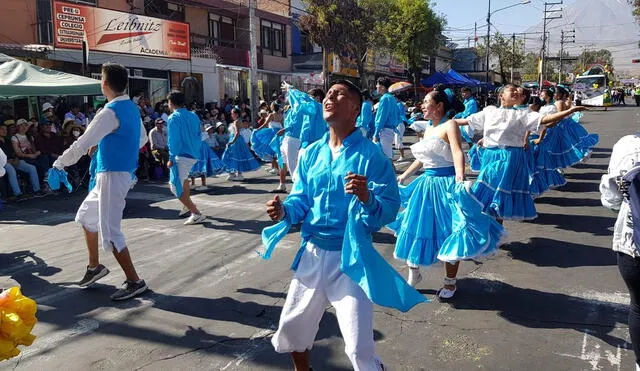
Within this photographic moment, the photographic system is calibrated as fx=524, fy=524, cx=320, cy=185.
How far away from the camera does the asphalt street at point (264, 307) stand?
3.69m

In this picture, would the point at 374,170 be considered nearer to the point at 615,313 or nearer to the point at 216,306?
the point at 216,306

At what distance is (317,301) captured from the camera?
277 cm

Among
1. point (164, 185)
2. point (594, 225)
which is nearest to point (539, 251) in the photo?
point (594, 225)

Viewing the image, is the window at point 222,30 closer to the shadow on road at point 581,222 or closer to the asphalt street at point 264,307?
the asphalt street at point 264,307

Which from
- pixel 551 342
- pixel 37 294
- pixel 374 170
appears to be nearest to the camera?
pixel 374 170

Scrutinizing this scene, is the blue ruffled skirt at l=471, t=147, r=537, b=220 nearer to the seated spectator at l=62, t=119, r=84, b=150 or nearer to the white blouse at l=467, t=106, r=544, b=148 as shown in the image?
the white blouse at l=467, t=106, r=544, b=148

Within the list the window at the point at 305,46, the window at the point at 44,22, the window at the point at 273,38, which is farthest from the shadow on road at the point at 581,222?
the window at the point at 305,46

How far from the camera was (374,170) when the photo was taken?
268cm

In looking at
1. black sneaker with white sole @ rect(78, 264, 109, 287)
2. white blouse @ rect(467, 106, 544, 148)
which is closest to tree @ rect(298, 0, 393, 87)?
white blouse @ rect(467, 106, 544, 148)

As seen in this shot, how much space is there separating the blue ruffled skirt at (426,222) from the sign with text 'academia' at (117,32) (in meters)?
13.0

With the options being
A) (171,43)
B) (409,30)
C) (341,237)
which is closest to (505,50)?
(409,30)

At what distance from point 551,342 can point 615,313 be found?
0.88m

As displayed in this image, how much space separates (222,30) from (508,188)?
24.2 meters

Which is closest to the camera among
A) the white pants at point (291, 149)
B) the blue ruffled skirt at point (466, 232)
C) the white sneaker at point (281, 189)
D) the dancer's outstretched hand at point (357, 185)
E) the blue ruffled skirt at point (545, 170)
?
the dancer's outstretched hand at point (357, 185)
